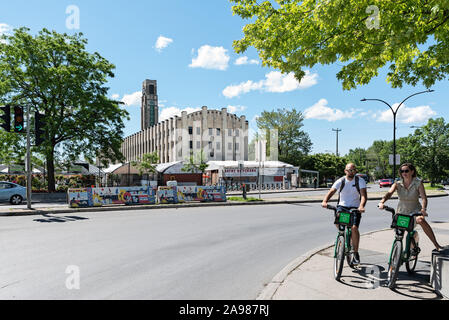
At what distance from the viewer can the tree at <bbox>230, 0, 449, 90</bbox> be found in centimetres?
667

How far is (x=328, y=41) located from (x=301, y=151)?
58227 millimetres

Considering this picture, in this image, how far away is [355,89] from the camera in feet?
29.7

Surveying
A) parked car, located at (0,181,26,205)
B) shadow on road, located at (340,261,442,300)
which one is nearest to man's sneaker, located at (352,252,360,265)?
shadow on road, located at (340,261,442,300)

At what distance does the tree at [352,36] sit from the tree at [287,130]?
55.2 m

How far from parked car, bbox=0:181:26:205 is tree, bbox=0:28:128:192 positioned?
4864 mm

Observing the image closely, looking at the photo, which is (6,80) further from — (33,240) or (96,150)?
(33,240)

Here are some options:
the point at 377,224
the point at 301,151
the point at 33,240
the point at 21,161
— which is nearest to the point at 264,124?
the point at 301,151

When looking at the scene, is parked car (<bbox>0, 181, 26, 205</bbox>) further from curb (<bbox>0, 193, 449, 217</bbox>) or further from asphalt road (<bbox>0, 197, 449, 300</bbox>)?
asphalt road (<bbox>0, 197, 449, 300</bbox>)

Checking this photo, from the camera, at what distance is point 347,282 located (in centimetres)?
493

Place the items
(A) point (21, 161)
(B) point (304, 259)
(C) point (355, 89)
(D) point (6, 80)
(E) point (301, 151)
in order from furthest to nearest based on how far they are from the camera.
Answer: (E) point (301, 151) → (A) point (21, 161) → (D) point (6, 80) → (C) point (355, 89) → (B) point (304, 259)

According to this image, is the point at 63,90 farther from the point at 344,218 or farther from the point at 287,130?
the point at 287,130

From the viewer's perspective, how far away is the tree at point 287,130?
65.1 m

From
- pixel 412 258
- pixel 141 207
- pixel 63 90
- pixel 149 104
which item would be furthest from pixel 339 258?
pixel 149 104

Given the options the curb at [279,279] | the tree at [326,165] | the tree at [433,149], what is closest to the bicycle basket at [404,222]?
the curb at [279,279]
